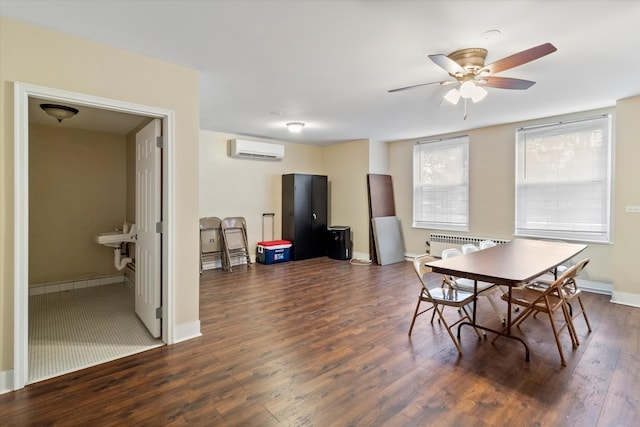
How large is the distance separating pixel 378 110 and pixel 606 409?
3.63 metres

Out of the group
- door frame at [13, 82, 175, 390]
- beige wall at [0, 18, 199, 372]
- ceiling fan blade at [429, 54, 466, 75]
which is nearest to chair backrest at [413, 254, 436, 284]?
ceiling fan blade at [429, 54, 466, 75]

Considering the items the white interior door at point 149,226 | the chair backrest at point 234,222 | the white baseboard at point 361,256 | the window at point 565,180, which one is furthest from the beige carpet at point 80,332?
the window at point 565,180

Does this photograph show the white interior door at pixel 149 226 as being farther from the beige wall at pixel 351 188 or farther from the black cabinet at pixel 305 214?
the beige wall at pixel 351 188

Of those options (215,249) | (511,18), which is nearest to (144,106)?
(511,18)

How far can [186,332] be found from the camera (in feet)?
9.47

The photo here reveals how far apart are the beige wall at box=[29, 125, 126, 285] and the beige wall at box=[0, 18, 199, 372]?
2.82 m

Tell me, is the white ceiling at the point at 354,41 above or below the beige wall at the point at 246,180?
above

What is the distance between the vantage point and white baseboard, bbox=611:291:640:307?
3752 millimetres

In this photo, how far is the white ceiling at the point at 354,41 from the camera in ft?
6.51

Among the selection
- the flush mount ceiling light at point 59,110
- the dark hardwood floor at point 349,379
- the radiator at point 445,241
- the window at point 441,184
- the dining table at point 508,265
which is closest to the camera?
the dark hardwood floor at point 349,379

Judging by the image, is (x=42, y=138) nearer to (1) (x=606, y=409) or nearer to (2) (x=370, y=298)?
(2) (x=370, y=298)

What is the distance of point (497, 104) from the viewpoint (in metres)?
4.05

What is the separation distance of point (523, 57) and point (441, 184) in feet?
13.3

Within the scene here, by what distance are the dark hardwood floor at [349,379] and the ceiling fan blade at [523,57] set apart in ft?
7.22
